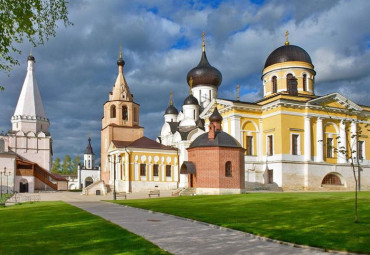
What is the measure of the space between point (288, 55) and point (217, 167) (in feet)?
60.5

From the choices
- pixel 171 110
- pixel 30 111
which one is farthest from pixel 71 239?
pixel 30 111

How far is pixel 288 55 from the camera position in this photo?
43875 millimetres

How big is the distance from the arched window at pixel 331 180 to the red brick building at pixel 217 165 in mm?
12564

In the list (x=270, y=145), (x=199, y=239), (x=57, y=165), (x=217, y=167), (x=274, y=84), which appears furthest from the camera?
(x=57, y=165)

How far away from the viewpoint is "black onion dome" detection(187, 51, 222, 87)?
178 ft

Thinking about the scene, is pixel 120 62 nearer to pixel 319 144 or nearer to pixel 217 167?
pixel 217 167

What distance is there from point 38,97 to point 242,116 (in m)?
34.9

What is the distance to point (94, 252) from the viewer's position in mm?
Answer: 8305

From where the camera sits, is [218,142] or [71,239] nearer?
[71,239]

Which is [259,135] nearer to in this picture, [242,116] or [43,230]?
[242,116]

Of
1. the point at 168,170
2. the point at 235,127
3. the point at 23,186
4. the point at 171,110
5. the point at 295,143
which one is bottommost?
the point at 23,186

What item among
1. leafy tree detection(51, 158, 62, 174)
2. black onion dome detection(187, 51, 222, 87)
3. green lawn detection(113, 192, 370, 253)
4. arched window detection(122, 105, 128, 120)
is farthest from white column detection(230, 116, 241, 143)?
leafy tree detection(51, 158, 62, 174)

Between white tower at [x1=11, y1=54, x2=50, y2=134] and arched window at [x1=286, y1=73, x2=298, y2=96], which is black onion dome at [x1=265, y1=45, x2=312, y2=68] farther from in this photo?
white tower at [x1=11, y1=54, x2=50, y2=134]

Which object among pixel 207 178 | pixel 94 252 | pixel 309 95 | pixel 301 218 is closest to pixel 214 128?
pixel 207 178
